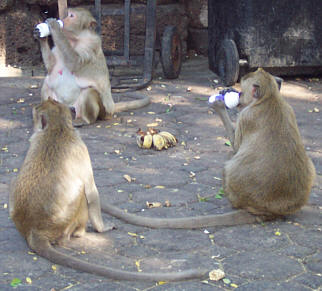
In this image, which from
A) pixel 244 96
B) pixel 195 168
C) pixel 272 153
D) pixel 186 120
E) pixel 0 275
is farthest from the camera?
pixel 186 120

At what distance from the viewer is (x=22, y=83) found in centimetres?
714

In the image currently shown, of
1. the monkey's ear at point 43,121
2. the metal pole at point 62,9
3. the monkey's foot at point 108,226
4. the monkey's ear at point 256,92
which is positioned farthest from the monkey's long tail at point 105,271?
the metal pole at point 62,9

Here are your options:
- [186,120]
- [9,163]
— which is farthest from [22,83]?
[9,163]

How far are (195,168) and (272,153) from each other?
3.61 feet

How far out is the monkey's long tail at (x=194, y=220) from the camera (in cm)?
351

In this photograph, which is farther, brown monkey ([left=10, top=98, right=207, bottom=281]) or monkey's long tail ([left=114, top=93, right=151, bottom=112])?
monkey's long tail ([left=114, top=93, right=151, bottom=112])

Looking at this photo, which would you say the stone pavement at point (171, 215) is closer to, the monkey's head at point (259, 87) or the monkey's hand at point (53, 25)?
the monkey's head at point (259, 87)

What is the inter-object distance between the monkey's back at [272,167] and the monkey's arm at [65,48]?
255 centimetres

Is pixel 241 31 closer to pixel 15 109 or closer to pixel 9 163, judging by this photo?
pixel 15 109

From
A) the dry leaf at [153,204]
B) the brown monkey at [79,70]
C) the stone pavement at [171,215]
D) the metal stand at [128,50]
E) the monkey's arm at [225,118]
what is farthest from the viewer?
the metal stand at [128,50]

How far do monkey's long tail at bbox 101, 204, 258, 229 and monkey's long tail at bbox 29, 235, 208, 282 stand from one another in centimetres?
57

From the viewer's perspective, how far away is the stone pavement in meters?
2.94

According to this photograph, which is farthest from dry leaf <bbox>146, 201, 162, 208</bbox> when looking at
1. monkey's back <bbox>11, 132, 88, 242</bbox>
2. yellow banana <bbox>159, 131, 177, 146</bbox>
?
yellow banana <bbox>159, 131, 177, 146</bbox>

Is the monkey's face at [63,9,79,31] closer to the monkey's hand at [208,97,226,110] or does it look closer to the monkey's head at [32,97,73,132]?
the monkey's hand at [208,97,226,110]
